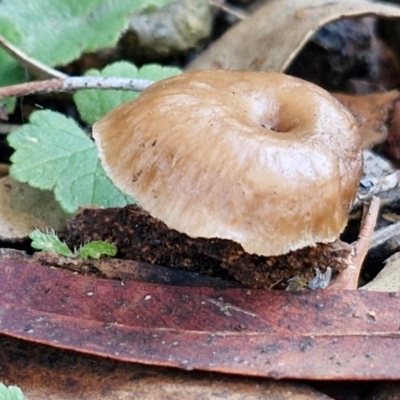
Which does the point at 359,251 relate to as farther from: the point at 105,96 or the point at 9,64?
the point at 9,64

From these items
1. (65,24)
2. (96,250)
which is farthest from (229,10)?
(96,250)

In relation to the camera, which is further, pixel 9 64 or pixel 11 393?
pixel 9 64

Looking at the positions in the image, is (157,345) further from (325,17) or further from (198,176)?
(325,17)

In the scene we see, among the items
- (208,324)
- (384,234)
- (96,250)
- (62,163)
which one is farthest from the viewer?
(62,163)

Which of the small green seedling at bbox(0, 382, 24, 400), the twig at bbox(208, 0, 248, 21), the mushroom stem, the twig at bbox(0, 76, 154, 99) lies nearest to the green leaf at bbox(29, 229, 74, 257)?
the small green seedling at bbox(0, 382, 24, 400)

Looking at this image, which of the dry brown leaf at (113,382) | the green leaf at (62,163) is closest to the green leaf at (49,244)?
the green leaf at (62,163)

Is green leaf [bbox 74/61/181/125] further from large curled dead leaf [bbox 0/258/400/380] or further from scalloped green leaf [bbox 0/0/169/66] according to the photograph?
large curled dead leaf [bbox 0/258/400/380]
